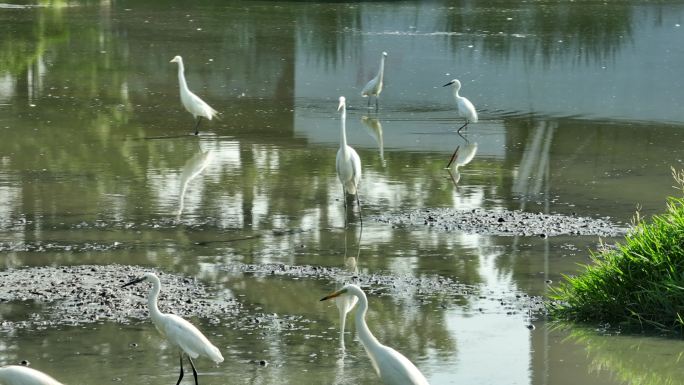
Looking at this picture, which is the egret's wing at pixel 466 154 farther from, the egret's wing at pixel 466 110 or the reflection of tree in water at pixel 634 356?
the reflection of tree in water at pixel 634 356

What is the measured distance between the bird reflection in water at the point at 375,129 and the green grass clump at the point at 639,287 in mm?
6491

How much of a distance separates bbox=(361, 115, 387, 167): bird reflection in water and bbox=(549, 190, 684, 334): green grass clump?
256 inches

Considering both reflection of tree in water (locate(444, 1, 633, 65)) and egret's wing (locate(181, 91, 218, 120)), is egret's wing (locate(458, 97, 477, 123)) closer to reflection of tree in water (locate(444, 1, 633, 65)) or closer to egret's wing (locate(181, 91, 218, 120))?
egret's wing (locate(181, 91, 218, 120))

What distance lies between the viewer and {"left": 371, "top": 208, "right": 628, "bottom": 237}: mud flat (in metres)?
11.4

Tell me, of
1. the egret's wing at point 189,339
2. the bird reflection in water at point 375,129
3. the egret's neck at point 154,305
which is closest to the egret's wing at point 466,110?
the bird reflection in water at point 375,129

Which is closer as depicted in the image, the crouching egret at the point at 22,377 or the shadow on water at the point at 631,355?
the crouching egret at the point at 22,377

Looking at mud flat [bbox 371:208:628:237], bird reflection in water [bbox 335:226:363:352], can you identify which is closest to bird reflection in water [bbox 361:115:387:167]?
mud flat [bbox 371:208:628:237]

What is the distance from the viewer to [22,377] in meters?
6.39

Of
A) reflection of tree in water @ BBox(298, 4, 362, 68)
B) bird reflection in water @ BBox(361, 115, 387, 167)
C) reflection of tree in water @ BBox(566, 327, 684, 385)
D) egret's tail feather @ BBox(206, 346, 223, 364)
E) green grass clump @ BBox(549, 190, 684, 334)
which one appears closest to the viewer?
egret's tail feather @ BBox(206, 346, 223, 364)

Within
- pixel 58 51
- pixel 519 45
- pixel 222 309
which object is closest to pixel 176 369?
pixel 222 309

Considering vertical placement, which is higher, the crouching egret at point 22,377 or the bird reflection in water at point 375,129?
the crouching egret at point 22,377

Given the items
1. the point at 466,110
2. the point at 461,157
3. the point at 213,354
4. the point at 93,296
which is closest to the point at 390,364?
the point at 213,354

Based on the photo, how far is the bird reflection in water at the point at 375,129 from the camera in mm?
15924

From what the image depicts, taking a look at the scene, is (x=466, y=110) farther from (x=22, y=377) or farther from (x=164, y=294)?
(x=22, y=377)
